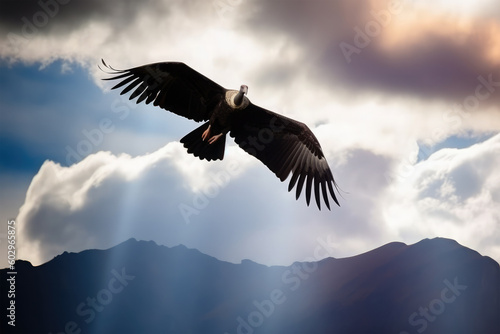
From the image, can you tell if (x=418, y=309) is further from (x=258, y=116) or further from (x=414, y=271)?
(x=258, y=116)

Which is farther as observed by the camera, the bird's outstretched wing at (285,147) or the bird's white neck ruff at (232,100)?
the bird's outstretched wing at (285,147)

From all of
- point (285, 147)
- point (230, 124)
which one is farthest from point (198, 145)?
point (285, 147)

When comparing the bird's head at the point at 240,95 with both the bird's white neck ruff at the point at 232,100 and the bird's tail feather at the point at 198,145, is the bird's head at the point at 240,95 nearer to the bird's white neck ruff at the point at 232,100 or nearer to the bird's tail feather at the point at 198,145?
the bird's white neck ruff at the point at 232,100

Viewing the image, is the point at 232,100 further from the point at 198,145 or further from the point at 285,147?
the point at 285,147

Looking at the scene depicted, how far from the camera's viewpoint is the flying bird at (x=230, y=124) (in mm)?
8539

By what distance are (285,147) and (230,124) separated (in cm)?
117

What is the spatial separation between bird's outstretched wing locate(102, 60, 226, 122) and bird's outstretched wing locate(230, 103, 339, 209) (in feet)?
2.31

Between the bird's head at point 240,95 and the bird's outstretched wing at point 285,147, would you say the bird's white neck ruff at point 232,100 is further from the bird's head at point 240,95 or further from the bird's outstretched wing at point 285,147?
the bird's outstretched wing at point 285,147

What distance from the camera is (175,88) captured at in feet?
28.6

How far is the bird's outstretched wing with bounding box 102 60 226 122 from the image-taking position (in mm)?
8430

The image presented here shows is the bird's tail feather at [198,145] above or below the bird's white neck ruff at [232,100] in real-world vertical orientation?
below

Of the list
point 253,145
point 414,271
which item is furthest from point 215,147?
point 414,271

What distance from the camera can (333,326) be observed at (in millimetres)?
34094

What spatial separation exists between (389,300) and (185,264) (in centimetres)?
1520
